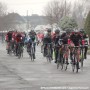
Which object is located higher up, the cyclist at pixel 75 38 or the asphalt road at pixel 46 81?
the cyclist at pixel 75 38

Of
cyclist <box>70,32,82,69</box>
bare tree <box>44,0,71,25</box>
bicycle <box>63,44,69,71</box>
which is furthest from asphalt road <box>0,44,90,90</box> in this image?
bare tree <box>44,0,71,25</box>

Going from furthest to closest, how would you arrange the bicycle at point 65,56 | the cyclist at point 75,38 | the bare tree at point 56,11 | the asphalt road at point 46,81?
the bare tree at point 56,11
the bicycle at point 65,56
the cyclist at point 75,38
the asphalt road at point 46,81

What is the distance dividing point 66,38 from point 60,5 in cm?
6678

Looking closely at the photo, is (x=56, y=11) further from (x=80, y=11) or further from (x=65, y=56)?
(x=65, y=56)

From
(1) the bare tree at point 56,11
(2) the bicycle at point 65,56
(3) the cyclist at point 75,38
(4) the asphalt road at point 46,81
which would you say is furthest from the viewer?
(1) the bare tree at point 56,11

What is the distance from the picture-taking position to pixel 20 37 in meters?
32.4

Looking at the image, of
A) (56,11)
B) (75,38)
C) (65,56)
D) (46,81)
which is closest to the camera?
(46,81)

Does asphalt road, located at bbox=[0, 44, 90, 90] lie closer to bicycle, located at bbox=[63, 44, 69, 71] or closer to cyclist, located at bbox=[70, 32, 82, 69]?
bicycle, located at bbox=[63, 44, 69, 71]

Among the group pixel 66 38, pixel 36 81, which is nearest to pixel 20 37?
pixel 66 38

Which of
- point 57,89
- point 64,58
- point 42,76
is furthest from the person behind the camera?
point 64,58

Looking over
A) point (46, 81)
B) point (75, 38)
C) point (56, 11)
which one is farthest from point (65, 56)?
point (56, 11)

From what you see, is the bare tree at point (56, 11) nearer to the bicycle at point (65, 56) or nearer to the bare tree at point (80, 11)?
the bare tree at point (80, 11)

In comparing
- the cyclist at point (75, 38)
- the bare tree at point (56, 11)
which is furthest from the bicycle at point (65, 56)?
the bare tree at point (56, 11)

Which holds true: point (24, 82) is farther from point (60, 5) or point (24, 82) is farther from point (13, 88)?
point (60, 5)
